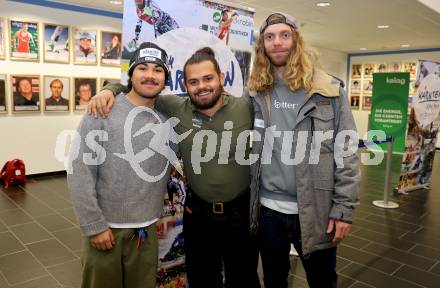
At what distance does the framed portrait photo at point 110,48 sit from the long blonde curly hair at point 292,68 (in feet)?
17.1

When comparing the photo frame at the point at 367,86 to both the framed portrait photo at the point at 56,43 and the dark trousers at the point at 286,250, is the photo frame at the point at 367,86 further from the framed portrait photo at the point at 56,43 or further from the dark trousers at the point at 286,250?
the dark trousers at the point at 286,250

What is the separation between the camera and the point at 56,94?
6.03 m

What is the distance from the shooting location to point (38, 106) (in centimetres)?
589

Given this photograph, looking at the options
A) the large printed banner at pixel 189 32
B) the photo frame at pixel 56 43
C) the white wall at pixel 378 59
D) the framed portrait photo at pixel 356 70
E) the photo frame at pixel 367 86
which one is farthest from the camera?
the framed portrait photo at pixel 356 70

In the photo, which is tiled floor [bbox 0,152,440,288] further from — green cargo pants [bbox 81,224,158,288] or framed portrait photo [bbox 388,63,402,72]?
framed portrait photo [bbox 388,63,402,72]

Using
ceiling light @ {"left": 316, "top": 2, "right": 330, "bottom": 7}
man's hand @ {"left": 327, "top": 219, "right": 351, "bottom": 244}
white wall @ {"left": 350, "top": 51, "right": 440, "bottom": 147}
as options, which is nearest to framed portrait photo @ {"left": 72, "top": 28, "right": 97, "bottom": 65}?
ceiling light @ {"left": 316, "top": 2, "right": 330, "bottom": 7}

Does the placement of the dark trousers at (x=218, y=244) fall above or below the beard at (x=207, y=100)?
below

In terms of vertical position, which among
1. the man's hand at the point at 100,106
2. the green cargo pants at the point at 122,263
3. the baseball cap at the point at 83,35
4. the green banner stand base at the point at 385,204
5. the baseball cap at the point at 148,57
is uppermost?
the baseball cap at the point at 83,35

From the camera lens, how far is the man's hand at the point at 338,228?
169 centimetres

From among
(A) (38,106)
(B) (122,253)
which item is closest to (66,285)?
(B) (122,253)

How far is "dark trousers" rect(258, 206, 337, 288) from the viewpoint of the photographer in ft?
5.71

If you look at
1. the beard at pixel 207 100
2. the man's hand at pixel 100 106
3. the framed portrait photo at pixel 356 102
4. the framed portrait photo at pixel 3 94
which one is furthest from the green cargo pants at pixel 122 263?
the framed portrait photo at pixel 356 102

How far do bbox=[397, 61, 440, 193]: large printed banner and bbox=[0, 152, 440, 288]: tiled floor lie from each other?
21.9 inches

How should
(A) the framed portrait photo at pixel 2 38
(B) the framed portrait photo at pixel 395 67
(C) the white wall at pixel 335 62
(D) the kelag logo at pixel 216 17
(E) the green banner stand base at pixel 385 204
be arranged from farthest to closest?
(C) the white wall at pixel 335 62 < (B) the framed portrait photo at pixel 395 67 < (A) the framed portrait photo at pixel 2 38 < (E) the green banner stand base at pixel 385 204 < (D) the kelag logo at pixel 216 17
